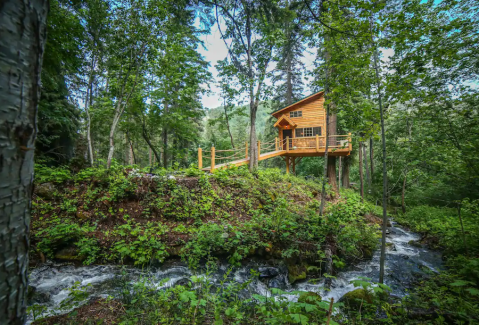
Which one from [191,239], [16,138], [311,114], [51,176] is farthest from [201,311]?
[311,114]

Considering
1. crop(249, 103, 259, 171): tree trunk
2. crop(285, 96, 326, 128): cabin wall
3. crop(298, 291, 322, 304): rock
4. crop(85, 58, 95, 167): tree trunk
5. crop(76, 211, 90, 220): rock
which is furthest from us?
crop(285, 96, 326, 128): cabin wall

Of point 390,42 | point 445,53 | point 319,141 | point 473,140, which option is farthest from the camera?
point 319,141

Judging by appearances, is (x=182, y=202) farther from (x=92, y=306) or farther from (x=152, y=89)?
(x=152, y=89)

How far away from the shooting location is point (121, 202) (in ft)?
18.6

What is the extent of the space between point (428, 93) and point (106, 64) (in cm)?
976

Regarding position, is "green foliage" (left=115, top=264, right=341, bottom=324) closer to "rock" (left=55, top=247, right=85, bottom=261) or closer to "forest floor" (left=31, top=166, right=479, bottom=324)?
"forest floor" (left=31, top=166, right=479, bottom=324)

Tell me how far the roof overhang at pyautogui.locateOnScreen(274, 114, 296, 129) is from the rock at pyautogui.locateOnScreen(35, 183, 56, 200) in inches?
543

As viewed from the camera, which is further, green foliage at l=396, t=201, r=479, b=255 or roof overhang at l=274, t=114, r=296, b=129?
roof overhang at l=274, t=114, r=296, b=129

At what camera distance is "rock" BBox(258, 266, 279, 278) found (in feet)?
14.4

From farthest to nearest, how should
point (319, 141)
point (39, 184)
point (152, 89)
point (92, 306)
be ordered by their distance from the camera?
point (319, 141) < point (152, 89) < point (39, 184) < point (92, 306)

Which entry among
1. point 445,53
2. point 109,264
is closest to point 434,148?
point 445,53

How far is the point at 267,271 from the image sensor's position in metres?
4.45

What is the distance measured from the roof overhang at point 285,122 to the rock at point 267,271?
12371 mm

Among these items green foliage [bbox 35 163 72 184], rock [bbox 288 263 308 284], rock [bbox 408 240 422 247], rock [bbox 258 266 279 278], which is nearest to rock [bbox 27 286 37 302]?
green foliage [bbox 35 163 72 184]
